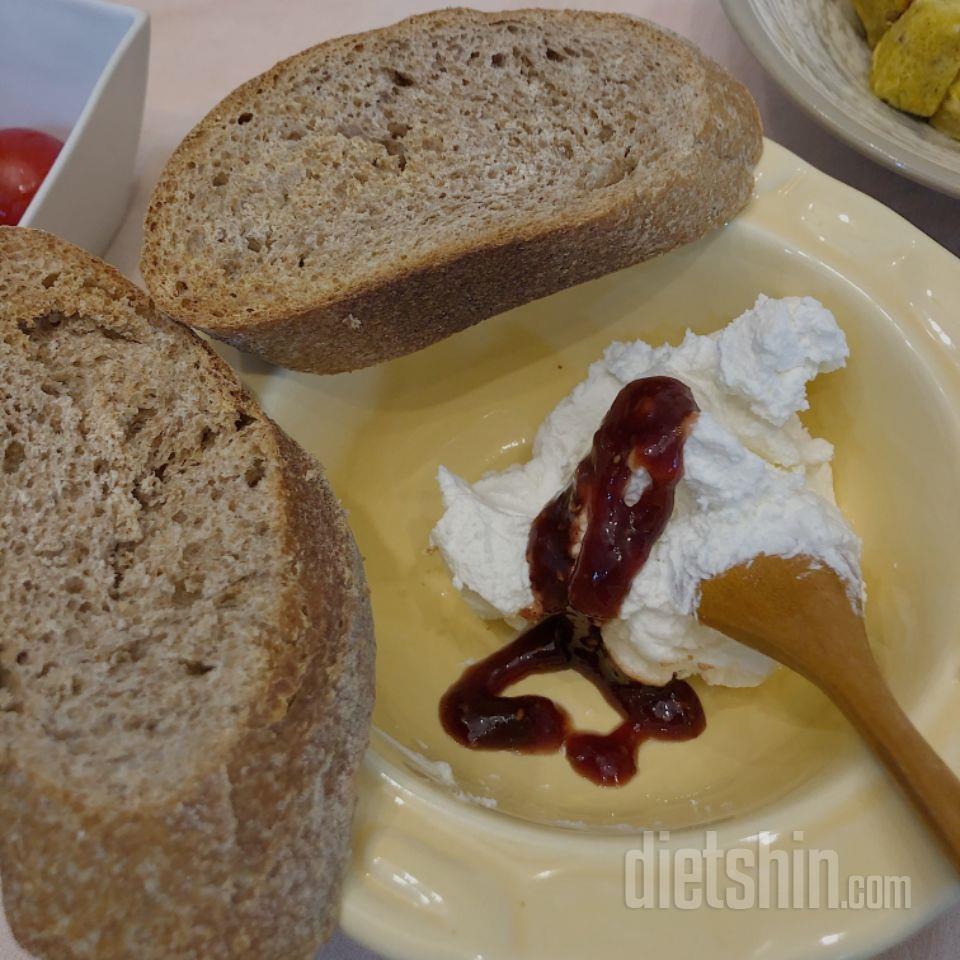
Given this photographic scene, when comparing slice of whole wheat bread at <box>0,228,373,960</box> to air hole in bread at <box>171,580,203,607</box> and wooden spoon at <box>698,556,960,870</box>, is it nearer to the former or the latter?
air hole in bread at <box>171,580,203,607</box>

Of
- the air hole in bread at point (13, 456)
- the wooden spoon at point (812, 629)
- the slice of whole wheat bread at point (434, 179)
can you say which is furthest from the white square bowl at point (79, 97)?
the wooden spoon at point (812, 629)

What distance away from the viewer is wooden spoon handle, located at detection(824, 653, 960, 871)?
2.49 ft

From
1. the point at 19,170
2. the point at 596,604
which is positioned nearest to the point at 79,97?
the point at 19,170

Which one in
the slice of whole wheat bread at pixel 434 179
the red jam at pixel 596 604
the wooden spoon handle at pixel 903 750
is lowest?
the red jam at pixel 596 604

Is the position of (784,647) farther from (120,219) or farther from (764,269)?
(120,219)

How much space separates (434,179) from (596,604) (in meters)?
0.57

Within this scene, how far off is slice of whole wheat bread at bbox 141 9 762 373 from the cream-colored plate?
0.10 meters

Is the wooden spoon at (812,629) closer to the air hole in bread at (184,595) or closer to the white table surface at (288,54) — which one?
the air hole in bread at (184,595)

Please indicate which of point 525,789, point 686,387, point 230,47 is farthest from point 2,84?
point 525,789

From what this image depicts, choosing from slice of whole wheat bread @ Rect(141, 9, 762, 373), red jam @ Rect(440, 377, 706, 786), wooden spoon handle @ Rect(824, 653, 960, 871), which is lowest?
red jam @ Rect(440, 377, 706, 786)

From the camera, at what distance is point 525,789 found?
1.02 m

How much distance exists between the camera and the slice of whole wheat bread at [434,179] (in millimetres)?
1034

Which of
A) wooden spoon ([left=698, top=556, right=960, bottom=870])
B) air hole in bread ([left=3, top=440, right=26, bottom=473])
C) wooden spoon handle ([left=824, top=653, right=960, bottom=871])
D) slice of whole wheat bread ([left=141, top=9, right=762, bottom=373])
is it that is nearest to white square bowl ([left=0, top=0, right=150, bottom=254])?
slice of whole wheat bread ([left=141, top=9, right=762, bottom=373])

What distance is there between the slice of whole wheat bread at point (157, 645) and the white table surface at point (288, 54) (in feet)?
1.60
